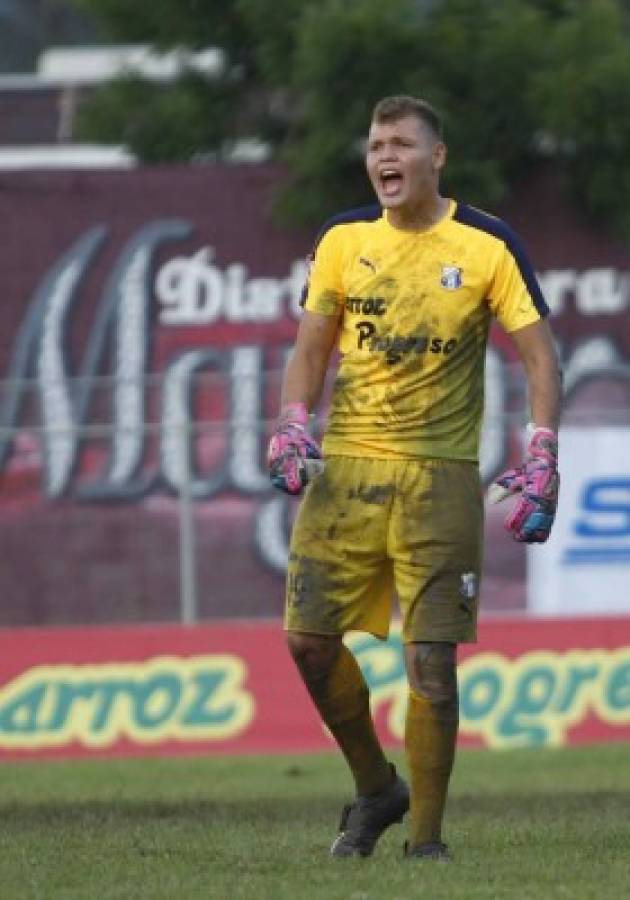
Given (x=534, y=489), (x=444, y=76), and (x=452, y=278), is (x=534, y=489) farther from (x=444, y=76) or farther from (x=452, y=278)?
(x=444, y=76)

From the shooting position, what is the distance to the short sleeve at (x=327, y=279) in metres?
8.36

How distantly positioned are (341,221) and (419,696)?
4.89ft

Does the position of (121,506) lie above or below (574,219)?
below

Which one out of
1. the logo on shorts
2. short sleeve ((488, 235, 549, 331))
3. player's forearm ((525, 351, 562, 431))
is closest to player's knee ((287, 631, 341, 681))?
the logo on shorts

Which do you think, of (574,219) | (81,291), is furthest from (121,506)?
(574,219)

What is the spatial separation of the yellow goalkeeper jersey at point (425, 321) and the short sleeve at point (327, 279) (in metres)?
0.01

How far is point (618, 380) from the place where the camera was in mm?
20234

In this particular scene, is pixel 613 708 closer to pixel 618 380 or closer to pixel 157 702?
pixel 157 702

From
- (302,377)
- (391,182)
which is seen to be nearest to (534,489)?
(302,377)

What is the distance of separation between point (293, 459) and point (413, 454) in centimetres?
37

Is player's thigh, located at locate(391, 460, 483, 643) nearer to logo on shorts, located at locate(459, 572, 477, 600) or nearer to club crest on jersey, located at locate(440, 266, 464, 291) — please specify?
logo on shorts, located at locate(459, 572, 477, 600)

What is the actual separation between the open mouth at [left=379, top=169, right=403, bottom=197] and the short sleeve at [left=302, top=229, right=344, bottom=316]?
27 cm

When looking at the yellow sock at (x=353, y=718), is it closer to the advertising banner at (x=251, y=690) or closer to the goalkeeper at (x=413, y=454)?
the goalkeeper at (x=413, y=454)

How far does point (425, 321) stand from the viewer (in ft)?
26.9
